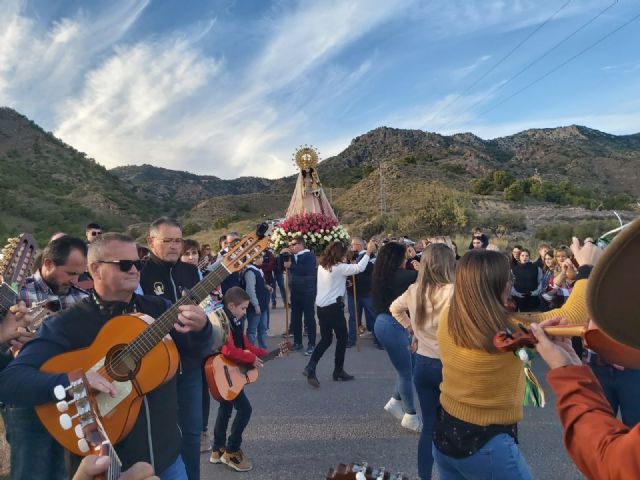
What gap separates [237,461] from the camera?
4.23 metres

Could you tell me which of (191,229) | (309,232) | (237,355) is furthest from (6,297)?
(191,229)

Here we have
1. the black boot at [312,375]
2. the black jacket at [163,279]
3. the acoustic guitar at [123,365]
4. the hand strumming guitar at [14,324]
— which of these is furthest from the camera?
the black boot at [312,375]

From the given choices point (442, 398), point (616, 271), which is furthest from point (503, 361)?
point (616, 271)

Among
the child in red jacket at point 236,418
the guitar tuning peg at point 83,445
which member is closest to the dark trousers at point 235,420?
the child in red jacket at point 236,418

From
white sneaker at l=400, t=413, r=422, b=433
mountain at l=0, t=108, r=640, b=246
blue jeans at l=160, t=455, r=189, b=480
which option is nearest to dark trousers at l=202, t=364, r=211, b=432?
blue jeans at l=160, t=455, r=189, b=480

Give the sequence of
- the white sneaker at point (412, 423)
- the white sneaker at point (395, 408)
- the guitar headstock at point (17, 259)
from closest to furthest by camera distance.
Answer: the guitar headstock at point (17, 259) → the white sneaker at point (412, 423) → the white sneaker at point (395, 408)

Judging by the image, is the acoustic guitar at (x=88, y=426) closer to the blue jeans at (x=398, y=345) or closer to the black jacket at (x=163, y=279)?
the black jacket at (x=163, y=279)

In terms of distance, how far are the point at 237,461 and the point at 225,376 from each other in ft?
2.95

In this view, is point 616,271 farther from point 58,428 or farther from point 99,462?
point 58,428

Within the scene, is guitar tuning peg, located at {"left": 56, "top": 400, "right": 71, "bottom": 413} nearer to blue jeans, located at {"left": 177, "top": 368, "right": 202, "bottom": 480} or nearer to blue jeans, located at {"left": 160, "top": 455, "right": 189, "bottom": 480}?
blue jeans, located at {"left": 160, "top": 455, "right": 189, "bottom": 480}

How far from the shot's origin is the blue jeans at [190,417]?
135 inches

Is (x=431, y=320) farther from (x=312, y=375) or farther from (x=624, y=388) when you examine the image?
(x=312, y=375)

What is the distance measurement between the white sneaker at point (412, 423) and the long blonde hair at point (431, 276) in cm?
171

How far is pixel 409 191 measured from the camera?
49.3 metres
